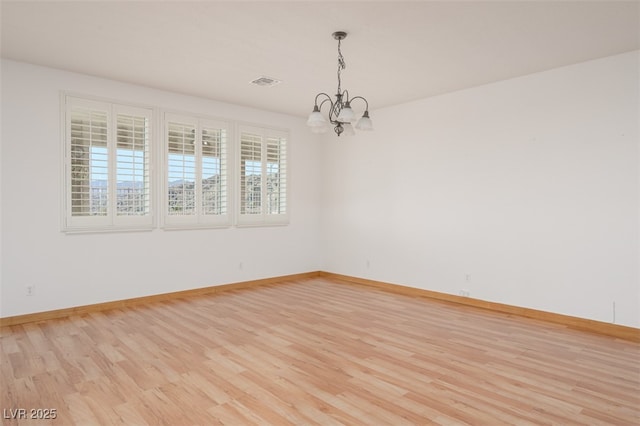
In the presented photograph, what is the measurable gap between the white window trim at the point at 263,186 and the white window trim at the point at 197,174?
0.38ft

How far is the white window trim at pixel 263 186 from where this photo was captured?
6.18 metres

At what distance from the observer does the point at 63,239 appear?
181 inches

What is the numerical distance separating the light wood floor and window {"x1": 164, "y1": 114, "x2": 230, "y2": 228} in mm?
1496

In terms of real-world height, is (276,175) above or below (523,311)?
above

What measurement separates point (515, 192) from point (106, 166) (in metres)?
5.10

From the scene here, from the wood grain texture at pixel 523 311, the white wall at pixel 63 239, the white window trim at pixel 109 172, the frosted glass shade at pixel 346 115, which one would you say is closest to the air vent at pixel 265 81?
the white wall at pixel 63 239

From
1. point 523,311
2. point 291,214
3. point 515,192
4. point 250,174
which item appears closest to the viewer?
point 523,311

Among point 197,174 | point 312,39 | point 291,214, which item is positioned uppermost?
point 312,39

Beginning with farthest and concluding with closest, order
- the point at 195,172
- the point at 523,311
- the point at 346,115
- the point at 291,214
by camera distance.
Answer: the point at 291,214
the point at 195,172
the point at 523,311
the point at 346,115

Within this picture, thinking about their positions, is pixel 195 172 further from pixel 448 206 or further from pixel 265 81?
pixel 448 206

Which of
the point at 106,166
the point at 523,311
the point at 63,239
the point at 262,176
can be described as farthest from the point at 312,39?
the point at 523,311

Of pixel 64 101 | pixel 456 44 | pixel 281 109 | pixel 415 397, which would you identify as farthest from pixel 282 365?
pixel 281 109

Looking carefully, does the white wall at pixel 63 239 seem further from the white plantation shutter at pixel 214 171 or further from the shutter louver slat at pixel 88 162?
the white plantation shutter at pixel 214 171

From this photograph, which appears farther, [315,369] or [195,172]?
[195,172]
